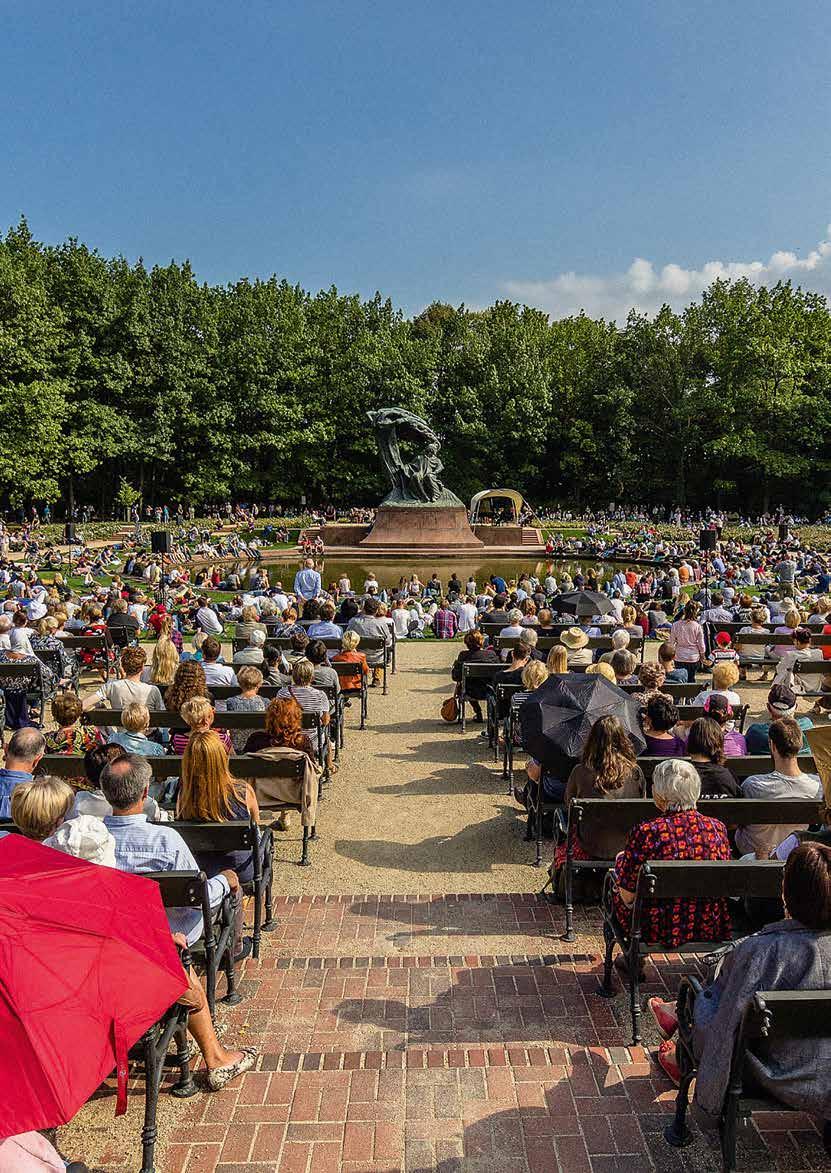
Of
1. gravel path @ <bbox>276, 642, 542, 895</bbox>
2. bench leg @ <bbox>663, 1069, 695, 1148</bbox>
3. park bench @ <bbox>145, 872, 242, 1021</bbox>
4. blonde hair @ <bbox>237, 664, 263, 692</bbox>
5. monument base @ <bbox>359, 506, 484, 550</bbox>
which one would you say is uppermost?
monument base @ <bbox>359, 506, 484, 550</bbox>

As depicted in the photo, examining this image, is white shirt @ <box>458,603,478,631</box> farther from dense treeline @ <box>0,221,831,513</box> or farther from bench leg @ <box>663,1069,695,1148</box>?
dense treeline @ <box>0,221,831,513</box>

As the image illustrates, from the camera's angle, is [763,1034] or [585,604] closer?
[763,1034]

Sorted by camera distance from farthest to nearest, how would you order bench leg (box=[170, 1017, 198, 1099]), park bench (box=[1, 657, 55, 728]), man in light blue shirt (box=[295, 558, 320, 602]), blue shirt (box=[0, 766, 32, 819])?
man in light blue shirt (box=[295, 558, 320, 602])
park bench (box=[1, 657, 55, 728])
blue shirt (box=[0, 766, 32, 819])
bench leg (box=[170, 1017, 198, 1099])

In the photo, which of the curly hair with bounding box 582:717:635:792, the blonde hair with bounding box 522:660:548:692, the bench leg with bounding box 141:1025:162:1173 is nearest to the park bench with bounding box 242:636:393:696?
the blonde hair with bounding box 522:660:548:692

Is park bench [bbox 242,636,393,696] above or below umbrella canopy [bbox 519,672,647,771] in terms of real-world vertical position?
below

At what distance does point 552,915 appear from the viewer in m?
5.62

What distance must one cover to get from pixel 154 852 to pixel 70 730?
3.21 m

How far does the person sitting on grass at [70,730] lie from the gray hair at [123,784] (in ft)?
8.85

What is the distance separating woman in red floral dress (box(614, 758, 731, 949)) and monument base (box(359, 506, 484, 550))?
32.7 metres

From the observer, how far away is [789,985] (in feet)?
9.89

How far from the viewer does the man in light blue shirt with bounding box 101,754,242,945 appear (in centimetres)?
407

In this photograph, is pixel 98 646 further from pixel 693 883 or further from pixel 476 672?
pixel 693 883

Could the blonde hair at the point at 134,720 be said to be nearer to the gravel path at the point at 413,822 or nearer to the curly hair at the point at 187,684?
the curly hair at the point at 187,684

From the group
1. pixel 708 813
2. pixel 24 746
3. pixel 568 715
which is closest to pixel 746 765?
pixel 568 715
